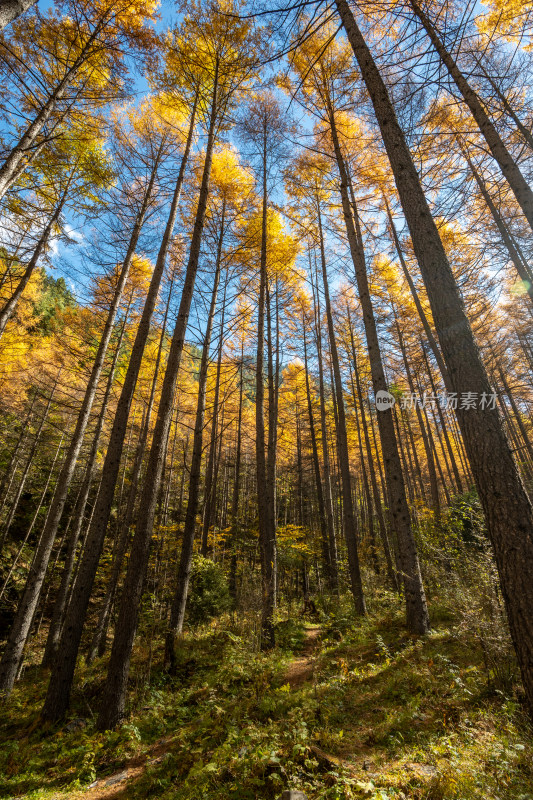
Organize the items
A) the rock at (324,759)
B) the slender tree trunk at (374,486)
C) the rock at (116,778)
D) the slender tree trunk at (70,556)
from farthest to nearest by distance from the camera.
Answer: the slender tree trunk at (374,486) → the slender tree trunk at (70,556) → the rock at (116,778) → the rock at (324,759)

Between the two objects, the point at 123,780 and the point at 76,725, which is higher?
the point at 123,780

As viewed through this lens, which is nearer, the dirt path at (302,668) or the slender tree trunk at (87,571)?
the dirt path at (302,668)

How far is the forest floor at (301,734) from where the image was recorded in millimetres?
2311

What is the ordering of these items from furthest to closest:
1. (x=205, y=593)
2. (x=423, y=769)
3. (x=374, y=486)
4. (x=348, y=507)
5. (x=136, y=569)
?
(x=374, y=486) < (x=205, y=593) < (x=348, y=507) < (x=136, y=569) < (x=423, y=769)

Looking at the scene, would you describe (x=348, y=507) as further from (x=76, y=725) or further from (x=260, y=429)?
(x=76, y=725)

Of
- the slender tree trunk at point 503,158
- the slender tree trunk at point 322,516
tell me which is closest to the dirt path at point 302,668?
the slender tree trunk at point 322,516

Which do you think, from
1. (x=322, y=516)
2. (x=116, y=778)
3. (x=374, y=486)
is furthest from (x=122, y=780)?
(x=374, y=486)

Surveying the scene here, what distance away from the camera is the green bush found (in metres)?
8.98

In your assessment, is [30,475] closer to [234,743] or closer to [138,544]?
[138,544]

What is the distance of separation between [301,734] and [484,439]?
3.28 meters

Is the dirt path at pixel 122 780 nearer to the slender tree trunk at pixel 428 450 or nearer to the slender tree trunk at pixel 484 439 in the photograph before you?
the slender tree trunk at pixel 484 439

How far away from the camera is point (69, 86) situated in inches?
273

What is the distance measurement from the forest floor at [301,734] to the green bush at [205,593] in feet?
9.39

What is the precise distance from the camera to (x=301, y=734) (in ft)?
9.87
